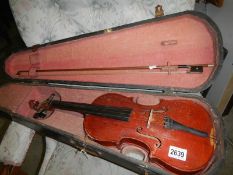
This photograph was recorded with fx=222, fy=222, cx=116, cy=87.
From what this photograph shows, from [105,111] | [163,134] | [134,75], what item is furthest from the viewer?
[134,75]

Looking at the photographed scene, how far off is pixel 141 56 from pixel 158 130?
0.46 meters

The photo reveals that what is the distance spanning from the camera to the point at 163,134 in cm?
109

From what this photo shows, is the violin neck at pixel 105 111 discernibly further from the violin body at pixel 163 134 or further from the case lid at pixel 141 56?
the case lid at pixel 141 56

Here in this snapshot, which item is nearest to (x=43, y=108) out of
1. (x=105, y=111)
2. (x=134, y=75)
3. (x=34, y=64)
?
(x=34, y=64)

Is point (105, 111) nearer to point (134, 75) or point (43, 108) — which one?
point (134, 75)

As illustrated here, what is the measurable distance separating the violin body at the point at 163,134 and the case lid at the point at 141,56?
0.13m

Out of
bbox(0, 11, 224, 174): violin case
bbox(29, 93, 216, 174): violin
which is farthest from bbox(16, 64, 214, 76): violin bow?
bbox(29, 93, 216, 174): violin

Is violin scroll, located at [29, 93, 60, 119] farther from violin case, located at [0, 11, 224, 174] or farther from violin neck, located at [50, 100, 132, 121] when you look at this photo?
violin neck, located at [50, 100, 132, 121]

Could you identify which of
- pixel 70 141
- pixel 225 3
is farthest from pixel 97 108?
pixel 225 3

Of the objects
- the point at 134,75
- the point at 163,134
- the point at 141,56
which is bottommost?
the point at 163,134

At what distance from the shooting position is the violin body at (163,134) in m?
0.99

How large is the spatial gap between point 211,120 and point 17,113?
1.24 metres

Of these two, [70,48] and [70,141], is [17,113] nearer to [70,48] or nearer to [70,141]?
[70,141]

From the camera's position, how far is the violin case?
1.09m
